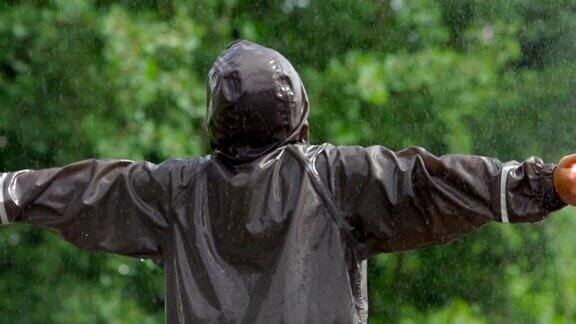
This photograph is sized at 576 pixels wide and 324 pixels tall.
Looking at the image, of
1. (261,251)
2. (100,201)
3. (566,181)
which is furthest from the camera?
(100,201)

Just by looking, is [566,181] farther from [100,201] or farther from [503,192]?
[100,201]

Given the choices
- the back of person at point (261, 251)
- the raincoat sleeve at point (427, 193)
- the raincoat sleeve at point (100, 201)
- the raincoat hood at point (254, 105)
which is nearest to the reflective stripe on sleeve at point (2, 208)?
the raincoat sleeve at point (100, 201)

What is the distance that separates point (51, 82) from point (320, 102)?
4.56 feet

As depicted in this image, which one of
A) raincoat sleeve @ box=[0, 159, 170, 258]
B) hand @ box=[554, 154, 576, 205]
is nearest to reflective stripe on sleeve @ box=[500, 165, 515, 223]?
hand @ box=[554, 154, 576, 205]

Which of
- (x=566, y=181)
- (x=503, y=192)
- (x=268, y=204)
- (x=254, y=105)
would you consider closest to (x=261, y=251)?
(x=268, y=204)

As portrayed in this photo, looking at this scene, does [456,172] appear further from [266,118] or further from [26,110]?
[26,110]

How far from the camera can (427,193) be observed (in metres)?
3.46

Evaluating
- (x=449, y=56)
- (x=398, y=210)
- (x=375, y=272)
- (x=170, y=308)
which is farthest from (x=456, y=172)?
(x=375, y=272)

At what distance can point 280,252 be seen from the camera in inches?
139

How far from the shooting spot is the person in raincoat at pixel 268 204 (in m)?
3.45

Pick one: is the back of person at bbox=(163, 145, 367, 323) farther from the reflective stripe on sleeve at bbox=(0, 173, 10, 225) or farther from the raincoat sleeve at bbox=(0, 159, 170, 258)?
the reflective stripe on sleeve at bbox=(0, 173, 10, 225)

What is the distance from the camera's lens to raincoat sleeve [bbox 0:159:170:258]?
145 inches

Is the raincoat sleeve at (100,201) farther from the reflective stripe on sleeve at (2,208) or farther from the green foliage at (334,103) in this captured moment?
the green foliage at (334,103)

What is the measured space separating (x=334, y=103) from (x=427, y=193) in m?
4.39
